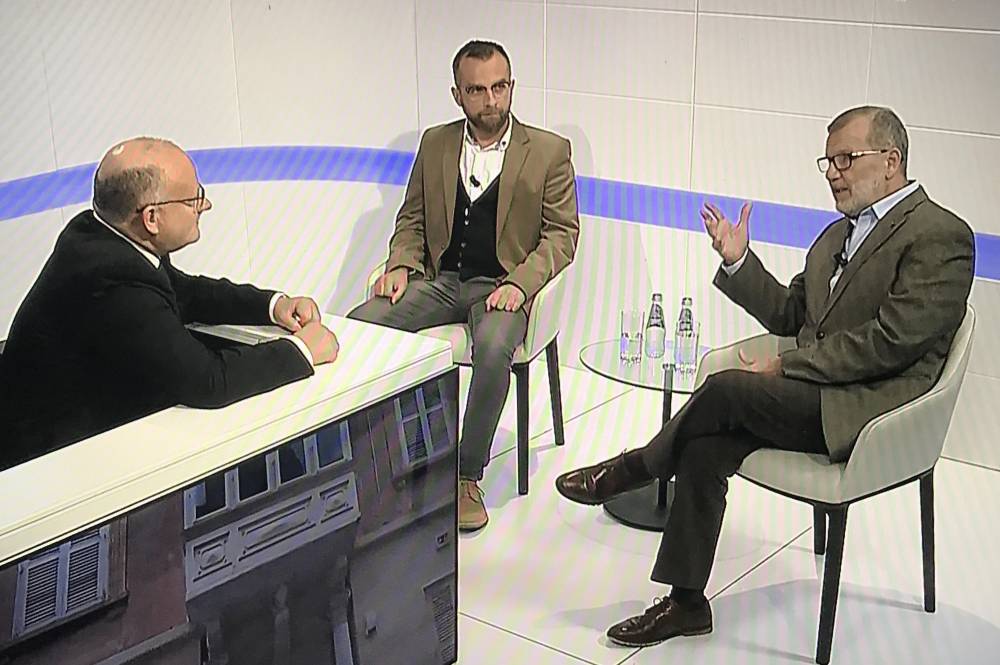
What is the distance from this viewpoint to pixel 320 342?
2.74 meters

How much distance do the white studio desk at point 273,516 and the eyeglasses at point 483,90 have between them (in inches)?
55.9

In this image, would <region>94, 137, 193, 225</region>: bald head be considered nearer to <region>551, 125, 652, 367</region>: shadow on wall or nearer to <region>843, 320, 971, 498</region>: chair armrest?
<region>843, 320, 971, 498</region>: chair armrest

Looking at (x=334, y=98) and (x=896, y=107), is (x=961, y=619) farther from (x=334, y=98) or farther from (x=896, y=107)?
(x=334, y=98)

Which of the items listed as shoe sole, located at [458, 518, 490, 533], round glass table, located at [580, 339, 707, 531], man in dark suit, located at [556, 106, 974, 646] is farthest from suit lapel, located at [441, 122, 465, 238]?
man in dark suit, located at [556, 106, 974, 646]

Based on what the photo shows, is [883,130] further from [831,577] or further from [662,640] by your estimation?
[662,640]

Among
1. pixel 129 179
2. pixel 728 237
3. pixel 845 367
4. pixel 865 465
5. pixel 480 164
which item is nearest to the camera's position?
pixel 129 179

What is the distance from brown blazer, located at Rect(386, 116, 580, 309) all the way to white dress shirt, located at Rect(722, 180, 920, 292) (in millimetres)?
1076

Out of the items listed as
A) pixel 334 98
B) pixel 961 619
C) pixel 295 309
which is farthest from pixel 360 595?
pixel 334 98

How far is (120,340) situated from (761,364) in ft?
5.87

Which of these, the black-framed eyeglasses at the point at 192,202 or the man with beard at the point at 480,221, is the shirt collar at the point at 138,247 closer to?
the black-framed eyeglasses at the point at 192,202

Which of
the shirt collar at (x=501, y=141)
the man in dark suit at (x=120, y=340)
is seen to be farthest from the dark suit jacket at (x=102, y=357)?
the shirt collar at (x=501, y=141)

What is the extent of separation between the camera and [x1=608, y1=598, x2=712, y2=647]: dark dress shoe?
324 cm

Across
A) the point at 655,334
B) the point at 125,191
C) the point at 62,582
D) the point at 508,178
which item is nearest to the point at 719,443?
the point at 655,334

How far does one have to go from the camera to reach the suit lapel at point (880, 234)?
10.5 feet
